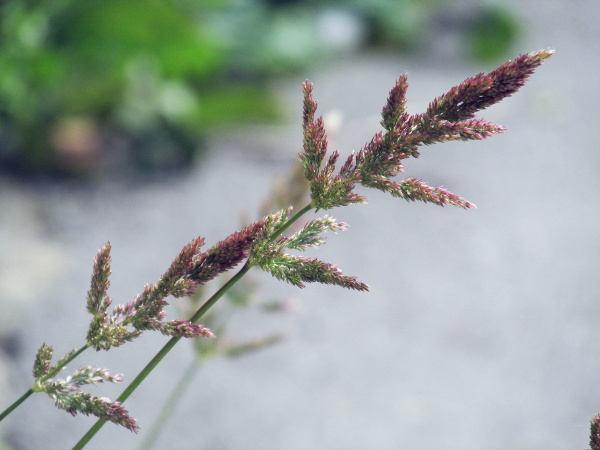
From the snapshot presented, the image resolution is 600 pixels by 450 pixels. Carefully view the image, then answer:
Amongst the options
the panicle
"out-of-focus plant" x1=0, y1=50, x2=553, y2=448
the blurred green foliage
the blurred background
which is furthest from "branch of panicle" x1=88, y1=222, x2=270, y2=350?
the blurred green foliage

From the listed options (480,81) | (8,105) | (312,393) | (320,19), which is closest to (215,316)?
(480,81)

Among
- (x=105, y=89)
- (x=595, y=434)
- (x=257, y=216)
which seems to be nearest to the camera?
(x=595, y=434)

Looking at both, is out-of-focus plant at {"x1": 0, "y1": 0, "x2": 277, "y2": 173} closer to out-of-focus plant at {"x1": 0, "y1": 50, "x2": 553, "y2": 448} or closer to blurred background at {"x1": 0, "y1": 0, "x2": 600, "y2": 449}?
blurred background at {"x1": 0, "y1": 0, "x2": 600, "y2": 449}

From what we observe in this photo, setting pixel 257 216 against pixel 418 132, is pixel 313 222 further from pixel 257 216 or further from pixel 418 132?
pixel 257 216

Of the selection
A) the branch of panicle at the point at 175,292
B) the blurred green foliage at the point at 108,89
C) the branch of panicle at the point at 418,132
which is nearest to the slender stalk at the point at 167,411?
the branch of panicle at the point at 175,292

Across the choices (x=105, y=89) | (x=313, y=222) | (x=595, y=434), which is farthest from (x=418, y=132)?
(x=105, y=89)

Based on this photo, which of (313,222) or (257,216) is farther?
(257,216)

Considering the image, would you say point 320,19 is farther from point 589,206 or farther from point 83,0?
point 589,206

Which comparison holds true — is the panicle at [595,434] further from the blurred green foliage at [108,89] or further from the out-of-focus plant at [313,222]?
the blurred green foliage at [108,89]
